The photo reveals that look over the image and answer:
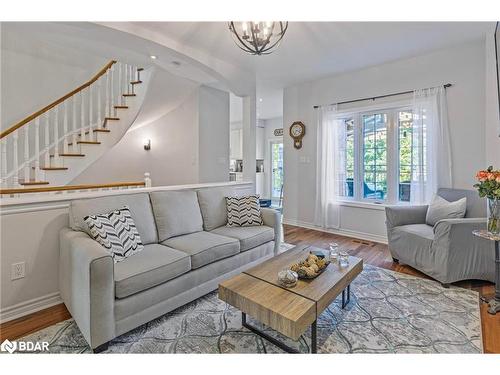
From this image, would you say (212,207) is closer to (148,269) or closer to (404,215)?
(148,269)

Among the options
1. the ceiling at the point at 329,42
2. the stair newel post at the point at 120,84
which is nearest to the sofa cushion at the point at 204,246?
the ceiling at the point at 329,42

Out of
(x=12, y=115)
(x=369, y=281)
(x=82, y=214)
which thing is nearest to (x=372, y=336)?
(x=369, y=281)

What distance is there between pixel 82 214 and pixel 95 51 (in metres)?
2.84

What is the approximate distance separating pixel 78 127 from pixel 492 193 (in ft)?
17.5

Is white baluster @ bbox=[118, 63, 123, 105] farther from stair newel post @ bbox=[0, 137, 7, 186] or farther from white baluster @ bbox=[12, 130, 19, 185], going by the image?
stair newel post @ bbox=[0, 137, 7, 186]

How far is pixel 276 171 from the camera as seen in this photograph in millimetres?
8406

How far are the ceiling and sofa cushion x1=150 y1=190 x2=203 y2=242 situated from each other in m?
1.74

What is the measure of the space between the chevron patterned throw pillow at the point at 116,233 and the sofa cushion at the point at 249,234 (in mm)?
861

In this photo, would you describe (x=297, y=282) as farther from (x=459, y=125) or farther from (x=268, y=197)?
(x=268, y=197)

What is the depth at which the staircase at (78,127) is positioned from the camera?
3688 millimetres

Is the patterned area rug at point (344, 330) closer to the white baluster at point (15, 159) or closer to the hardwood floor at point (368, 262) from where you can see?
the hardwood floor at point (368, 262)

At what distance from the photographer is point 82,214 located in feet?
7.04

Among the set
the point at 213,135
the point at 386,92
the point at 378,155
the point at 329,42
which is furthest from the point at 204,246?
the point at 386,92

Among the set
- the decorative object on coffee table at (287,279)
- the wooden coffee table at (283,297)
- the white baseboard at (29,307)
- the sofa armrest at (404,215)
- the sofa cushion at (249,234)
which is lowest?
the white baseboard at (29,307)
